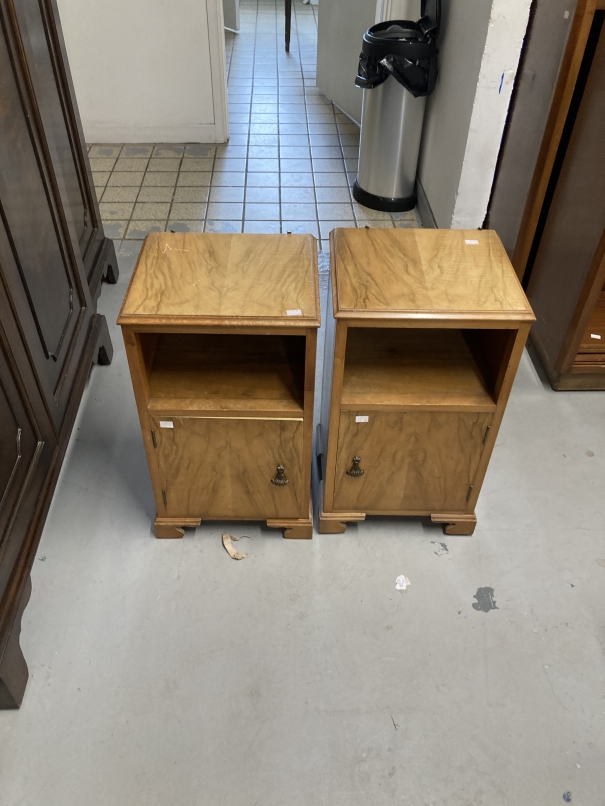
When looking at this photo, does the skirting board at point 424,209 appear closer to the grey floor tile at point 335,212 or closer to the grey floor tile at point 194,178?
the grey floor tile at point 335,212

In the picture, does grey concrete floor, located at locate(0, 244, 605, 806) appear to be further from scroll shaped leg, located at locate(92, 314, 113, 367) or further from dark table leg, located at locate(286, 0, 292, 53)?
dark table leg, located at locate(286, 0, 292, 53)

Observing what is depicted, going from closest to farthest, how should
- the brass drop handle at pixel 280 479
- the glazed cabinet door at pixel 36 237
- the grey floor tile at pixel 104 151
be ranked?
the glazed cabinet door at pixel 36 237 < the brass drop handle at pixel 280 479 < the grey floor tile at pixel 104 151

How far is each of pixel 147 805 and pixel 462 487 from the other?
3.55 ft

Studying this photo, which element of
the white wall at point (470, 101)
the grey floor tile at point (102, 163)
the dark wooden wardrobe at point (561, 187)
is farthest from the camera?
the grey floor tile at point (102, 163)

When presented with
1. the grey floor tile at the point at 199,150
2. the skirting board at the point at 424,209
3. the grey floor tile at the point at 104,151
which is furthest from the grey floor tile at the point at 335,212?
the grey floor tile at the point at 104,151

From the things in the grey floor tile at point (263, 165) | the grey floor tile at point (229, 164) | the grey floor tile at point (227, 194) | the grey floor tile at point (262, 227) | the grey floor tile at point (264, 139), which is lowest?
the grey floor tile at point (262, 227)

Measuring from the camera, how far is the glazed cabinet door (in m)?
1.55

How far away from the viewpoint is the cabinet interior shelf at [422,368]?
1.60 metres

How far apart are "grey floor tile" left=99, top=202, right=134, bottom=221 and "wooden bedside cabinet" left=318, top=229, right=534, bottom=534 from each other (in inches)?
76.9

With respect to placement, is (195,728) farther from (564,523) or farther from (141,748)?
(564,523)

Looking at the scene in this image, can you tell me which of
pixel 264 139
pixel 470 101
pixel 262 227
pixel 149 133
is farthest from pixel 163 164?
pixel 470 101

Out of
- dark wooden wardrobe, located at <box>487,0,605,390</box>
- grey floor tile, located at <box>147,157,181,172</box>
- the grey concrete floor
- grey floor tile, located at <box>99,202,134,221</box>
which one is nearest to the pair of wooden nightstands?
the grey concrete floor

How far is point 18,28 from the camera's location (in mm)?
1655

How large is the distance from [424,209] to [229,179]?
1144mm
